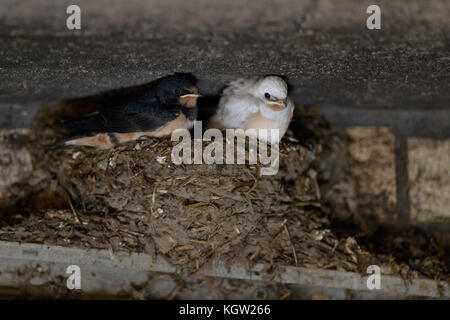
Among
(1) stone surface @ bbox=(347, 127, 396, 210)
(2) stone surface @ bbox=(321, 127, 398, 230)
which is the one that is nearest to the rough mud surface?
(2) stone surface @ bbox=(321, 127, 398, 230)

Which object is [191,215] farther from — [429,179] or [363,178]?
[429,179]

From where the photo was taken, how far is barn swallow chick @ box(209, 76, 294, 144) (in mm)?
2217

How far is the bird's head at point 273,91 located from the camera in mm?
2156

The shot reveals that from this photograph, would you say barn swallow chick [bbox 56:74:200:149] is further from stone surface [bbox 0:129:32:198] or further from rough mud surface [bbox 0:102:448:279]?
stone surface [bbox 0:129:32:198]

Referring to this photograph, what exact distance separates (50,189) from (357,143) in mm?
1828

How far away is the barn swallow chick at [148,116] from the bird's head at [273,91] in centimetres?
33

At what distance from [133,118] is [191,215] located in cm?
59

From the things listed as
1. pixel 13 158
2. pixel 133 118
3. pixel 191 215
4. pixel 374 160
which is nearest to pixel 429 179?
pixel 374 160

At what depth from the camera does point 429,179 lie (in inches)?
102

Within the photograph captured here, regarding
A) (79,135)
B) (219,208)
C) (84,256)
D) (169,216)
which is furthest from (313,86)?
(84,256)

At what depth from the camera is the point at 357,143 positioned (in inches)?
106

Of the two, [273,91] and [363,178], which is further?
[363,178]

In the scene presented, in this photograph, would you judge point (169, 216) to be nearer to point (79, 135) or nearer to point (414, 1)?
point (79, 135)

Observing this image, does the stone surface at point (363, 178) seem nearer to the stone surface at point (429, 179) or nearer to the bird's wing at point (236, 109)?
the stone surface at point (429, 179)
